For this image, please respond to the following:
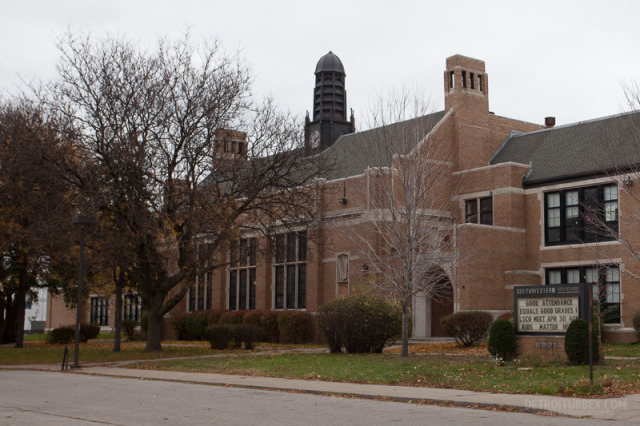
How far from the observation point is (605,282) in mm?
32094

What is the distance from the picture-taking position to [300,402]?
1242 centimetres

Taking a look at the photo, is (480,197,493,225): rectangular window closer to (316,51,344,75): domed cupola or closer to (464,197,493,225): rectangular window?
(464,197,493,225): rectangular window

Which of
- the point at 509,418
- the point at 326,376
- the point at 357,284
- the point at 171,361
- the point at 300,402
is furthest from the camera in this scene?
the point at 357,284

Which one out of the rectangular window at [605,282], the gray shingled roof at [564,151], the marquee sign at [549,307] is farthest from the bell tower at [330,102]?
the marquee sign at [549,307]

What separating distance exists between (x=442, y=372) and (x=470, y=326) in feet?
36.1

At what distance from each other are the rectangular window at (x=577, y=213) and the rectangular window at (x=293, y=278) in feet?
40.7

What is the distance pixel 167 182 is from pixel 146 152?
1.23 m

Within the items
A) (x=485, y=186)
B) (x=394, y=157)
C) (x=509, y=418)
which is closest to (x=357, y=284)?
(x=485, y=186)

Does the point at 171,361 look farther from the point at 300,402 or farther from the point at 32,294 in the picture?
the point at 32,294

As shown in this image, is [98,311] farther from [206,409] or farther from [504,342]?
[206,409]

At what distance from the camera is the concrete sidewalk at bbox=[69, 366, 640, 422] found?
1057 cm

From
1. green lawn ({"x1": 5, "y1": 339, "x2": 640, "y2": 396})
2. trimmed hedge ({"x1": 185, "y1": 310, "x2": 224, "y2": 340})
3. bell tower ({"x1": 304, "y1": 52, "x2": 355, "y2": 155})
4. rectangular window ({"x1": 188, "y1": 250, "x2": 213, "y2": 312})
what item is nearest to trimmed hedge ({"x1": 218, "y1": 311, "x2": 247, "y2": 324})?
trimmed hedge ({"x1": 185, "y1": 310, "x2": 224, "y2": 340})

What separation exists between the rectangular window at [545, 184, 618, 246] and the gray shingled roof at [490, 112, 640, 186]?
0.81 metres

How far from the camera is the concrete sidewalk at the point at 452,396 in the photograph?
10570 millimetres
